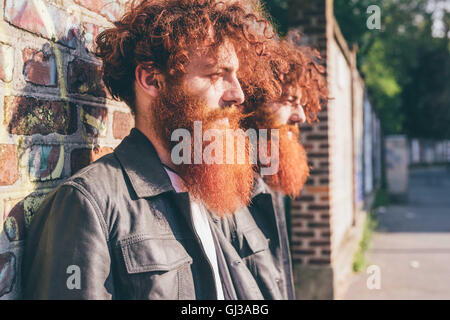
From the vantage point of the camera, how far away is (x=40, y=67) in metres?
1.69

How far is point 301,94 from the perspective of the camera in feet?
10.3

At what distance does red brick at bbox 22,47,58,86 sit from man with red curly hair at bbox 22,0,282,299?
0.83 feet

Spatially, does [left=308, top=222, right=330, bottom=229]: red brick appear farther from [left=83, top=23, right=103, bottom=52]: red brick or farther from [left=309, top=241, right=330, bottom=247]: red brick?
[left=83, top=23, right=103, bottom=52]: red brick

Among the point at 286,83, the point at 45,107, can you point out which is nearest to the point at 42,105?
the point at 45,107

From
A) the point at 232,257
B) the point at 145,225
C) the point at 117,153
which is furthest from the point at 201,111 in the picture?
the point at 232,257

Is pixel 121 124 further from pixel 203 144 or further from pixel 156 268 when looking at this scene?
pixel 156 268

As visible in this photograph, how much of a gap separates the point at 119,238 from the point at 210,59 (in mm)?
815

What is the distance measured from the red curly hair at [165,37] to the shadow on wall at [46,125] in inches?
4.7

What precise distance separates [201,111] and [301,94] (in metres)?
1.47

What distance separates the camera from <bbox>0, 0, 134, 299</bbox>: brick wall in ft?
5.04

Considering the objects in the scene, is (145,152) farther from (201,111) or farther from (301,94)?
(301,94)

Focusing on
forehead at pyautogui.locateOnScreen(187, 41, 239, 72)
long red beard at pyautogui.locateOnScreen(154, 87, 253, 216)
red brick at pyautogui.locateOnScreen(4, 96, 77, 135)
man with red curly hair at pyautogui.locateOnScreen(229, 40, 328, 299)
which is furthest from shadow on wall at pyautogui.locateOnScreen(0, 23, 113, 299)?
man with red curly hair at pyautogui.locateOnScreen(229, 40, 328, 299)

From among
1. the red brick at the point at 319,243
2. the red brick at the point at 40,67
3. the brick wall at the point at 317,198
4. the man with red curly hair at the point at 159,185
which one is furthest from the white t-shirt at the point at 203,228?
the red brick at the point at 319,243

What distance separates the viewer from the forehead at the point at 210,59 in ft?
6.18
